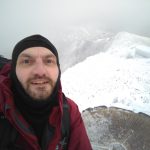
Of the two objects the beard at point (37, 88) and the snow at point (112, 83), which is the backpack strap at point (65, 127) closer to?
the beard at point (37, 88)

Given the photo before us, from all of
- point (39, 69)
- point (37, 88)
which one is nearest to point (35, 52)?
point (39, 69)

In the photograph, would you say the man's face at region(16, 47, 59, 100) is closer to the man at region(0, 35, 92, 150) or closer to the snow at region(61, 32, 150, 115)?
the man at region(0, 35, 92, 150)

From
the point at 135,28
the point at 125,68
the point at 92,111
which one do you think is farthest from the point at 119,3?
the point at 92,111

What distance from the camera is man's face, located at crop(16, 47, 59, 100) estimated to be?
9.14 ft

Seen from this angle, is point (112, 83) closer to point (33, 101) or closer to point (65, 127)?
point (65, 127)

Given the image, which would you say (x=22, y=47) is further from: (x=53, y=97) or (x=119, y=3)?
(x=119, y=3)

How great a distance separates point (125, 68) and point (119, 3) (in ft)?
307

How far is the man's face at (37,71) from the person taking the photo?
279cm

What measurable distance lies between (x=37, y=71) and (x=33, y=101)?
342mm

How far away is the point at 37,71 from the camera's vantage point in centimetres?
280

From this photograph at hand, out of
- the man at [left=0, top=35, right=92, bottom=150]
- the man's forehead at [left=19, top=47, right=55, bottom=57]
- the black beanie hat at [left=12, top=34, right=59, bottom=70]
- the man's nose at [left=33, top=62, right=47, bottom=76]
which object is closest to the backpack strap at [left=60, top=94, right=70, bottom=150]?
the man at [left=0, top=35, right=92, bottom=150]

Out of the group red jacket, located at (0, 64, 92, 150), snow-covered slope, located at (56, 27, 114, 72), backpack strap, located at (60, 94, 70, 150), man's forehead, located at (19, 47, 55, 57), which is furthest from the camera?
snow-covered slope, located at (56, 27, 114, 72)

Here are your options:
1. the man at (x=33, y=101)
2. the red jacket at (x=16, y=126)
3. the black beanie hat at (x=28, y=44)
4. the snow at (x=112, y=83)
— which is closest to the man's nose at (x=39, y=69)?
the man at (x=33, y=101)

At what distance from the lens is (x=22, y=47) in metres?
2.94
